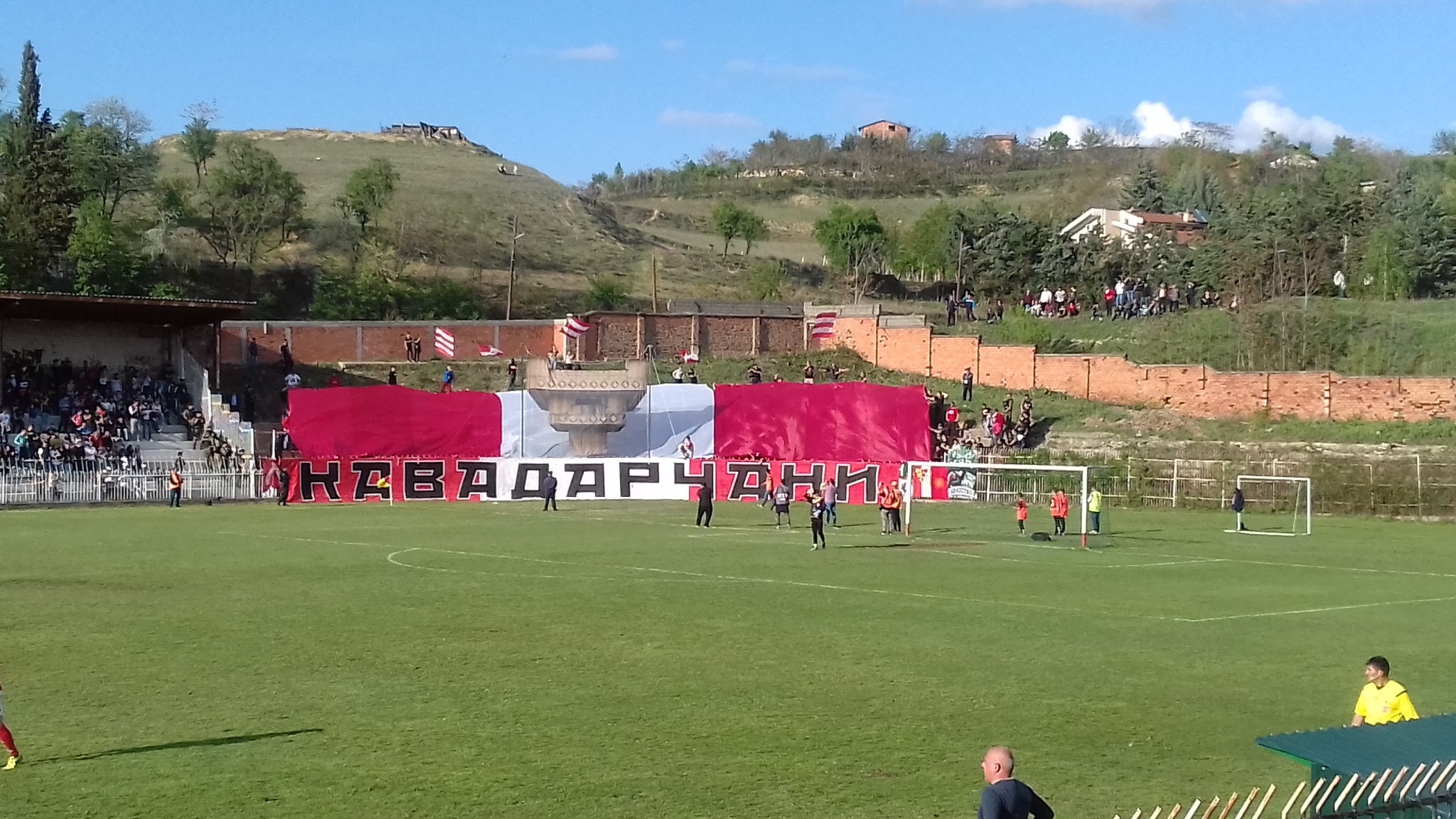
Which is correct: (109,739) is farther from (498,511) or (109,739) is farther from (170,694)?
(498,511)

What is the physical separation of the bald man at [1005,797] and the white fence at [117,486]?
45.2 m

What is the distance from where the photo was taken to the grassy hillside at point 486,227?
10400cm

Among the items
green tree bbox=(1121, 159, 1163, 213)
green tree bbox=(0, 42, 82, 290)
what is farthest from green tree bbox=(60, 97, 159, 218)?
green tree bbox=(1121, 159, 1163, 213)

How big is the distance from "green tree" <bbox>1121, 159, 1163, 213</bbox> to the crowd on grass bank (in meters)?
41.6

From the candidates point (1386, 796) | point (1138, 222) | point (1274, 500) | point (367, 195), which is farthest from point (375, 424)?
point (1138, 222)

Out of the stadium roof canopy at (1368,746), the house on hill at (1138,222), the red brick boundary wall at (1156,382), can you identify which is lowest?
the stadium roof canopy at (1368,746)

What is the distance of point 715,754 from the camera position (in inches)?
529

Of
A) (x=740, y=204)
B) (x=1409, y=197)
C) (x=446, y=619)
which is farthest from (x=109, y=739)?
(x=740, y=204)

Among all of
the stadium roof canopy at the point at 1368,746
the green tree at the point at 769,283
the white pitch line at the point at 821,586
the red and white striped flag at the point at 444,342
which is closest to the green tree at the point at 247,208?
the red and white striped flag at the point at 444,342

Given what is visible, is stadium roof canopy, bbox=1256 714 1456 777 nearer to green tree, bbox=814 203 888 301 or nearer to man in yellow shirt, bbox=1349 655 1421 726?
man in yellow shirt, bbox=1349 655 1421 726

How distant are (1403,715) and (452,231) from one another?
4238 inches

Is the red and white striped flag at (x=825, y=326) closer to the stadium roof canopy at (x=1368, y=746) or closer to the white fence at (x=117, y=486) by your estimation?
the white fence at (x=117, y=486)

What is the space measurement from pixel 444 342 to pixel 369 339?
11.3 feet

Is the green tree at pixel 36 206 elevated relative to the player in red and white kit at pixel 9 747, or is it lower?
elevated
